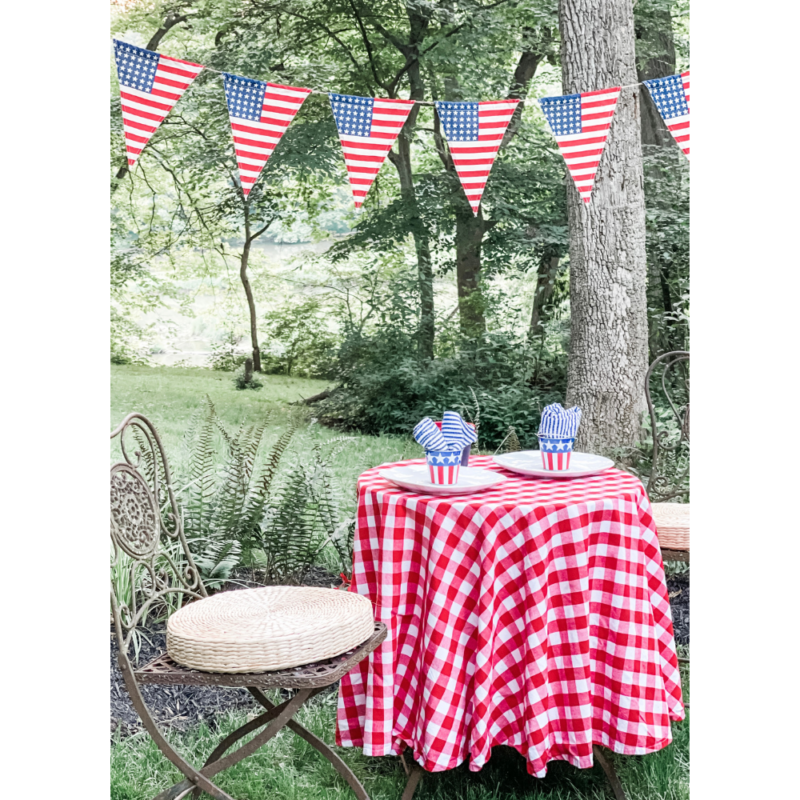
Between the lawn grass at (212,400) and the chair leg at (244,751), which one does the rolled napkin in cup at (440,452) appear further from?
the lawn grass at (212,400)

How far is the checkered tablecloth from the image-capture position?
75.5 inches

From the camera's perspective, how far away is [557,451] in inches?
87.0

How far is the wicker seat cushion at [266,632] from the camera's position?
177 centimetres

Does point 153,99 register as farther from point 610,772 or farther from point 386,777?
point 610,772

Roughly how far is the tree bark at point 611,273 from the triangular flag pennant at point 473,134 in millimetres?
1458

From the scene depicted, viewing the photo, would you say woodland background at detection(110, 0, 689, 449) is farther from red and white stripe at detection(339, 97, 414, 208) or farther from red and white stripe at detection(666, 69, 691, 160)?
red and white stripe at detection(339, 97, 414, 208)

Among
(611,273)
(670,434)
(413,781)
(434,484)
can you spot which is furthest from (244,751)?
(670,434)

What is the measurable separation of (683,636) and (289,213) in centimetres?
372

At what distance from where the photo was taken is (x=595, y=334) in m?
4.04

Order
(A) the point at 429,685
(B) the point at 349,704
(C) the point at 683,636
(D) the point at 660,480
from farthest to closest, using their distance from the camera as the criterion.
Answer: (D) the point at 660,480 → (C) the point at 683,636 → (B) the point at 349,704 → (A) the point at 429,685

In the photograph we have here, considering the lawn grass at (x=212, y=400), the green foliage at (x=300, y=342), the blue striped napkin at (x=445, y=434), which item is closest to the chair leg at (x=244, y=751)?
the blue striped napkin at (x=445, y=434)

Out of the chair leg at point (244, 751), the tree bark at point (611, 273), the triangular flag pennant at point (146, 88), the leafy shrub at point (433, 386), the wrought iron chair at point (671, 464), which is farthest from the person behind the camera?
the leafy shrub at point (433, 386)

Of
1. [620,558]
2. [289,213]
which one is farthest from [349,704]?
[289,213]

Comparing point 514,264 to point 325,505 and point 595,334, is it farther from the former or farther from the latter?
point 325,505
